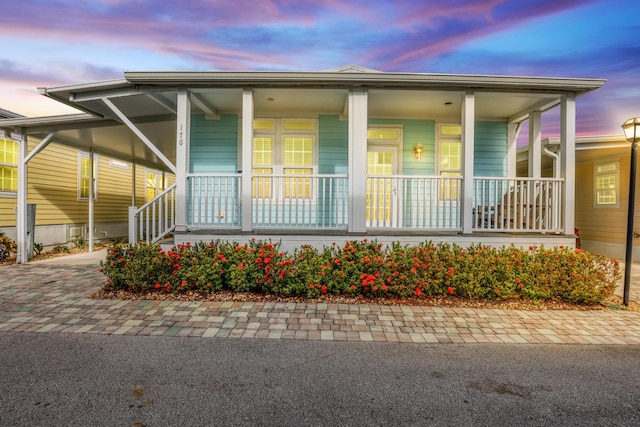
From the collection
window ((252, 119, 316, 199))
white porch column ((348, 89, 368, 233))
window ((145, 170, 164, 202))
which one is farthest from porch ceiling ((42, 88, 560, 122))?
window ((145, 170, 164, 202))

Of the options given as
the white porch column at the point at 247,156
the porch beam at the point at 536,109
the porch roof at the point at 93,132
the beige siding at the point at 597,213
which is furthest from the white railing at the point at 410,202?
the porch roof at the point at 93,132

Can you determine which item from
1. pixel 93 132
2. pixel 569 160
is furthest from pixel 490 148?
pixel 93 132

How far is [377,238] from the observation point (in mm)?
6156

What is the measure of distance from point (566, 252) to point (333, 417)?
484cm

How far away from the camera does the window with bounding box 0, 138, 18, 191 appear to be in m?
9.01

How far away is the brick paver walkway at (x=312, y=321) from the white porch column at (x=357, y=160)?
6.80ft

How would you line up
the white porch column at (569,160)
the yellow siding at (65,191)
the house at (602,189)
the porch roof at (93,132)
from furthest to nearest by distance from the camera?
1. the yellow siding at (65,191)
2. the house at (602,189)
3. the porch roof at (93,132)
4. the white porch column at (569,160)

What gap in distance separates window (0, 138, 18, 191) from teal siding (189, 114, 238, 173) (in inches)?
211

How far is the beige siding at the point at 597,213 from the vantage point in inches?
358

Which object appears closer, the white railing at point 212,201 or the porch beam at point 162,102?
the white railing at point 212,201

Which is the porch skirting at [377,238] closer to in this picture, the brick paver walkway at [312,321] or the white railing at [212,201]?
the white railing at [212,201]

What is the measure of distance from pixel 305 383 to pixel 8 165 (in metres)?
10.9

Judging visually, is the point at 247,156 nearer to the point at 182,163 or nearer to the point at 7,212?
the point at 182,163

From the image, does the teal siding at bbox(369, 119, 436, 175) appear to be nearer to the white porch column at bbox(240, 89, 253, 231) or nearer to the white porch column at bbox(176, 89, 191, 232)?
the white porch column at bbox(240, 89, 253, 231)
